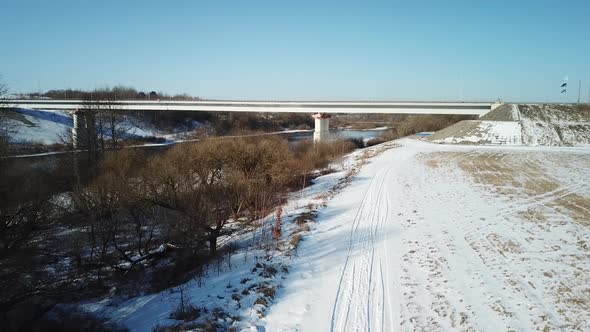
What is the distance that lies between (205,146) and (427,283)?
809 inches

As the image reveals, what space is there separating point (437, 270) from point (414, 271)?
26.6 inches

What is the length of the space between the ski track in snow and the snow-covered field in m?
0.04

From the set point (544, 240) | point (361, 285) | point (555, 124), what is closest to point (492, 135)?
point (555, 124)

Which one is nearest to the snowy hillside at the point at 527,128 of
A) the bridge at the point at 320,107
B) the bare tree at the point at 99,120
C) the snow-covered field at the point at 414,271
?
the bridge at the point at 320,107

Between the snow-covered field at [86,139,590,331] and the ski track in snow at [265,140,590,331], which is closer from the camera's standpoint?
the ski track in snow at [265,140,590,331]

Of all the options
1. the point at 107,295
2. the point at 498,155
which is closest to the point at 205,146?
the point at 107,295

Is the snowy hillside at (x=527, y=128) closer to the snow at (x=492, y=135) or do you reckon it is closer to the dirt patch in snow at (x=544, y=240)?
the snow at (x=492, y=135)

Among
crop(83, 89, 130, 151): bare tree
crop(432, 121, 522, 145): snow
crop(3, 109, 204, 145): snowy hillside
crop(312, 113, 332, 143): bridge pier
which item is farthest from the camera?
crop(312, 113, 332, 143): bridge pier

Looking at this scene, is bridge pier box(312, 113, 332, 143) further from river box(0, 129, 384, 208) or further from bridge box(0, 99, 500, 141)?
river box(0, 129, 384, 208)

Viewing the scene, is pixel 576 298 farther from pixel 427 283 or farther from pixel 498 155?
pixel 498 155

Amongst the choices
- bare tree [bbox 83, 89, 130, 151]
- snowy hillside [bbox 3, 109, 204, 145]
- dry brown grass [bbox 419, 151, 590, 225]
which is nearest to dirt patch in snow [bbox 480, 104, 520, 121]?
dry brown grass [bbox 419, 151, 590, 225]

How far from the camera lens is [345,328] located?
7.68 metres

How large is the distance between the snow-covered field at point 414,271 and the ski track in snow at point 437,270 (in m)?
0.04

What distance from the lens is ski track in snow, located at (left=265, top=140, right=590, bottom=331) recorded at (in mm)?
7941
